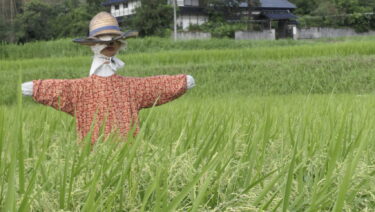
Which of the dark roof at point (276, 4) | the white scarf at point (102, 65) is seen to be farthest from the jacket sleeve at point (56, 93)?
the dark roof at point (276, 4)

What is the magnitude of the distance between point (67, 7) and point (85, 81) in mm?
23928

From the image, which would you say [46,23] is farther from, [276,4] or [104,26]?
[104,26]

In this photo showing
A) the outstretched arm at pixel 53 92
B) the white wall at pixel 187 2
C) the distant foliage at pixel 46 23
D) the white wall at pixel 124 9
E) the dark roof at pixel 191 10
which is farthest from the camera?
the white wall at pixel 124 9

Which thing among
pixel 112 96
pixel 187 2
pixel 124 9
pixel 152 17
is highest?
pixel 187 2

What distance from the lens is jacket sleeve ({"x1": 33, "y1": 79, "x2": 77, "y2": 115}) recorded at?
5.50 feet

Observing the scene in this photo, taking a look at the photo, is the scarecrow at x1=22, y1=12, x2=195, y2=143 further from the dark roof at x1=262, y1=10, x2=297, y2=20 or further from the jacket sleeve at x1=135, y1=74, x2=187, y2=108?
the dark roof at x1=262, y1=10, x2=297, y2=20

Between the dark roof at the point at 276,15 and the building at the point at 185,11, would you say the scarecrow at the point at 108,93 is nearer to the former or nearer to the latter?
the building at the point at 185,11

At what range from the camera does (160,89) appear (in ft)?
5.98

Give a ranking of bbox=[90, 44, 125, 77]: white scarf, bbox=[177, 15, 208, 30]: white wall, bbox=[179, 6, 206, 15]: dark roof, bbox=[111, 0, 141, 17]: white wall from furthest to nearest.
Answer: bbox=[111, 0, 141, 17]: white wall, bbox=[177, 15, 208, 30]: white wall, bbox=[179, 6, 206, 15]: dark roof, bbox=[90, 44, 125, 77]: white scarf

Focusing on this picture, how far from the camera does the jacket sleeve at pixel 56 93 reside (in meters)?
1.68

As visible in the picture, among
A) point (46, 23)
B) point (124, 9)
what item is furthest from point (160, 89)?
point (124, 9)

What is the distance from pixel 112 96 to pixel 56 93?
19cm

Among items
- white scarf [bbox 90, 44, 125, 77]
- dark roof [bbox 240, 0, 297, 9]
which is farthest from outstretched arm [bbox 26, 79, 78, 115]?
dark roof [bbox 240, 0, 297, 9]

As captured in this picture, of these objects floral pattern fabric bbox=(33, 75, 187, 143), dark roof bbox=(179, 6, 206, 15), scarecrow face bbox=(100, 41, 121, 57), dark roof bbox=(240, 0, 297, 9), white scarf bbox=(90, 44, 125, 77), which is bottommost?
floral pattern fabric bbox=(33, 75, 187, 143)
